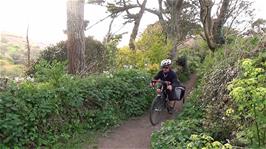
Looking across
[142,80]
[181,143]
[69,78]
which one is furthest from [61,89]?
[142,80]

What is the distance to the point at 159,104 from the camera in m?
10.5

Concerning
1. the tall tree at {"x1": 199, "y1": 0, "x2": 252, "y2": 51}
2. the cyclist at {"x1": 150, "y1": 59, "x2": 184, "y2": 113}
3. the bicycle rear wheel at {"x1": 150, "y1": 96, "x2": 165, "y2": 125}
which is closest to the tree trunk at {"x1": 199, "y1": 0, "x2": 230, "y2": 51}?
the tall tree at {"x1": 199, "y1": 0, "x2": 252, "y2": 51}

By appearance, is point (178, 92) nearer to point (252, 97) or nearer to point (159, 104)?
point (159, 104)

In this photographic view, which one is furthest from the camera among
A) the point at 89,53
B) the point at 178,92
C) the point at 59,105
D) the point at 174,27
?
the point at 174,27

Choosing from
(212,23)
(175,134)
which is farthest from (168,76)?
(212,23)

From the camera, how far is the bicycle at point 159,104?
33.5 feet

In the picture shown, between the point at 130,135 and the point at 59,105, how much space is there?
6.37ft

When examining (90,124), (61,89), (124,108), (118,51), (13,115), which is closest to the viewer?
(13,115)

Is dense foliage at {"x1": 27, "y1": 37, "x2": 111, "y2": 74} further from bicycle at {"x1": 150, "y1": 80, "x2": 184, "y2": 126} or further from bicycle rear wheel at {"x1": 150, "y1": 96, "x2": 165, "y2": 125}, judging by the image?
bicycle rear wheel at {"x1": 150, "y1": 96, "x2": 165, "y2": 125}

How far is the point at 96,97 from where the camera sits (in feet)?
31.4

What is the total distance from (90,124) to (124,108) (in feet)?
5.72

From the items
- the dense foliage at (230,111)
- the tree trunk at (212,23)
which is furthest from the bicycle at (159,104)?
the tree trunk at (212,23)

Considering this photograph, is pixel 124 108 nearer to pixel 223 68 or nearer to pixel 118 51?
pixel 223 68

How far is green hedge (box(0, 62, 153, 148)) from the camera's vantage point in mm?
7371
